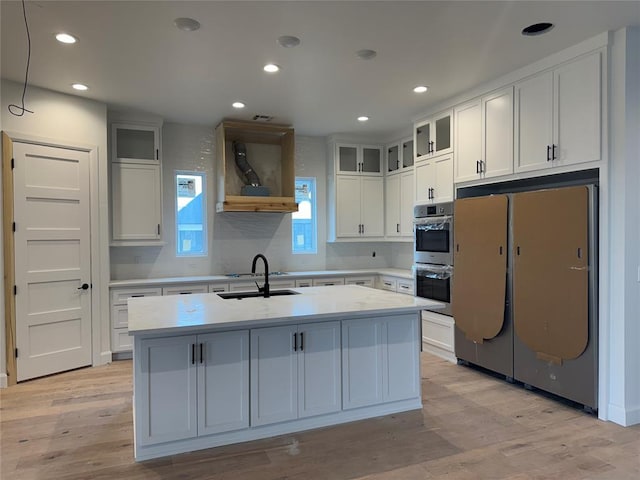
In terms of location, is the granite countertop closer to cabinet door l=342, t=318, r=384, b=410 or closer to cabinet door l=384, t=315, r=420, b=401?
cabinet door l=384, t=315, r=420, b=401

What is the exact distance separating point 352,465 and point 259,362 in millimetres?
836

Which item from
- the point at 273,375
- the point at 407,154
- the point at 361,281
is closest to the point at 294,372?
the point at 273,375

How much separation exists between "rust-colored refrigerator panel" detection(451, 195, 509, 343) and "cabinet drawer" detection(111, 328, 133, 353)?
3.50 m

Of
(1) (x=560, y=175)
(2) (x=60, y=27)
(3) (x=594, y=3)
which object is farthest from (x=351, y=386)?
(2) (x=60, y=27)

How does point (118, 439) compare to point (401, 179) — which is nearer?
point (118, 439)

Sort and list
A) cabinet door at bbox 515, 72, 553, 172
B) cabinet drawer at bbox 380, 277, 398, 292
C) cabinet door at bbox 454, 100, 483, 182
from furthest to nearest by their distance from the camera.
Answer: cabinet drawer at bbox 380, 277, 398, 292, cabinet door at bbox 454, 100, 483, 182, cabinet door at bbox 515, 72, 553, 172

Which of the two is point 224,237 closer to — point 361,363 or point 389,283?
point 389,283

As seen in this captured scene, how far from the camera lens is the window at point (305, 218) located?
20.1 ft

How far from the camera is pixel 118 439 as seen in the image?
9.41ft

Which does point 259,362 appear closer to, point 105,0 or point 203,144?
point 105,0

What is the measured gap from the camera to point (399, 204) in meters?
5.90

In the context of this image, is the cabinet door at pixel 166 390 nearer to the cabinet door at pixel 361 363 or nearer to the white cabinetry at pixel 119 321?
the cabinet door at pixel 361 363

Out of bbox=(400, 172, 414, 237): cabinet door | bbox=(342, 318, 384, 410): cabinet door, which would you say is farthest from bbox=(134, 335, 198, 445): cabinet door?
bbox=(400, 172, 414, 237): cabinet door

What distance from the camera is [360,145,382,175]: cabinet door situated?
6.12 meters
